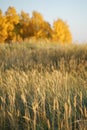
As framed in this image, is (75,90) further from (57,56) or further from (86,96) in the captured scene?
(57,56)

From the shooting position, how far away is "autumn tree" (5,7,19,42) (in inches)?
1305

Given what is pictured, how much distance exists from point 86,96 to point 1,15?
3021 centimetres

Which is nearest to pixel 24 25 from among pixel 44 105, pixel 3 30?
pixel 3 30

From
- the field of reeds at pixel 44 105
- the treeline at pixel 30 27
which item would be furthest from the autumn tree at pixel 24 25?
the field of reeds at pixel 44 105

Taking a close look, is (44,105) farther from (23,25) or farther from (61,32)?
(61,32)

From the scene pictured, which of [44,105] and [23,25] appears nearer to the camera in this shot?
[44,105]

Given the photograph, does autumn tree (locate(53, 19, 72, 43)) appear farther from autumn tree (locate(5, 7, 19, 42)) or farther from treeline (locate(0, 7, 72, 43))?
autumn tree (locate(5, 7, 19, 42))

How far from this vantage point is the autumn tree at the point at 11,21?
109ft

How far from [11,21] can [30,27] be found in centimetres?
282

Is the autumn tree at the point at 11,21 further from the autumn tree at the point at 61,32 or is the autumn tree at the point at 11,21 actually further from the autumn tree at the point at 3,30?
the autumn tree at the point at 61,32

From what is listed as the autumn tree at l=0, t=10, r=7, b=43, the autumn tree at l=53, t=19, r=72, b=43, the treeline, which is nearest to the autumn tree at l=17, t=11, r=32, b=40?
the treeline

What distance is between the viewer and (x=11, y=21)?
112ft

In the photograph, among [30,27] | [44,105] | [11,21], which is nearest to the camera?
[44,105]

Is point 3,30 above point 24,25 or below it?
below
